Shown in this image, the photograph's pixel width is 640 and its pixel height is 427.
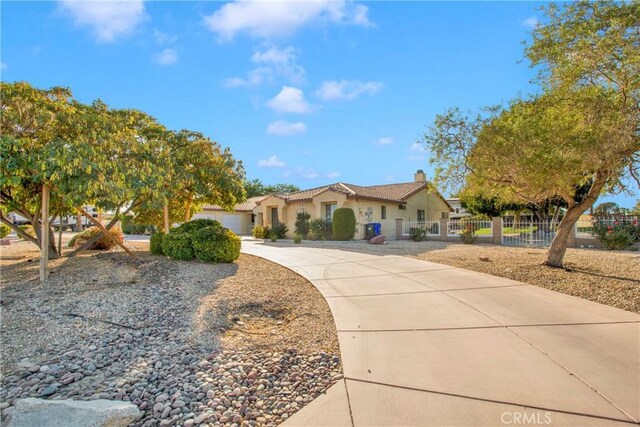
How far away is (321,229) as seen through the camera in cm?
2392

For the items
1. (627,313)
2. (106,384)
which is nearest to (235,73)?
(106,384)

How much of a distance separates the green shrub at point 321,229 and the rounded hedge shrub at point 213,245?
43.0 ft

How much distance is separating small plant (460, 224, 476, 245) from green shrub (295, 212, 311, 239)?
10351 millimetres

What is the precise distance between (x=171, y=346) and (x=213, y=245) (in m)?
6.20

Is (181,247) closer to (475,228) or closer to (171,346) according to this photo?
(171,346)

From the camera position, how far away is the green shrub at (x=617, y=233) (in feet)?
50.3

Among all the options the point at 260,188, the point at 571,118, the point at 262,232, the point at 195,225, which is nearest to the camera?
the point at 571,118

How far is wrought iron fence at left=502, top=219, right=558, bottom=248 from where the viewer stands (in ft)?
61.6

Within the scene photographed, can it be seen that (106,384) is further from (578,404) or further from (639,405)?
(639,405)

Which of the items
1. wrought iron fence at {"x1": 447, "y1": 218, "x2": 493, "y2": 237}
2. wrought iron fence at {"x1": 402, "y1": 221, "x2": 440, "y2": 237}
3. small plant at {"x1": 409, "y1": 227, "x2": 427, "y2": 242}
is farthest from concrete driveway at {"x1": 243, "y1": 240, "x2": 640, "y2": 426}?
wrought iron fence at {"x1": 402, "y1": 221, "x2": 440, "y2": 237}

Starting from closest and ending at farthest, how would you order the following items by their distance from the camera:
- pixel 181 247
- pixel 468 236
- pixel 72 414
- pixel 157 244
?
pixel 72 414 → pixel 181 247 → pixel 157 244 → pixel 468 236

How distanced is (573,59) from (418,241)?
1659 centimetres

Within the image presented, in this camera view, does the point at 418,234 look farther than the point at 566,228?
Yes

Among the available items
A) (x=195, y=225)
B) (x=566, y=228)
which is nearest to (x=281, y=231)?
(x=195, y=225)
